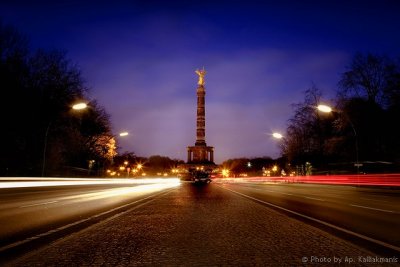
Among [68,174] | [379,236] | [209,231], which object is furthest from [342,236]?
[68,174]

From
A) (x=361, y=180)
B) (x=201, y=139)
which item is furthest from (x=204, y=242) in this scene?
(x=201, y=139)

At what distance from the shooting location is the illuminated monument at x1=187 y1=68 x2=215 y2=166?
5261 inches

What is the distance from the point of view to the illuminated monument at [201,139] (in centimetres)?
13362

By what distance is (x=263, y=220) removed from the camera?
9055 mm

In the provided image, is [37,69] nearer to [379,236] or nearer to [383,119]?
[383,119]

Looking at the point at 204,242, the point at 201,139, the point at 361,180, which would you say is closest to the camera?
the point at 204,242

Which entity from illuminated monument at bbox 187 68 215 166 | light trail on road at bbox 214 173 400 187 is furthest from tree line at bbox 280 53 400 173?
illuminated monument at bbox 187 68 215 166

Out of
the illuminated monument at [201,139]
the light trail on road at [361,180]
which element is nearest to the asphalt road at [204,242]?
the light trail on road at [361,180]

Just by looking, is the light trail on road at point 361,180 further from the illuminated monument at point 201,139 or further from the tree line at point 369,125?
the illuminated monument at point 201,139

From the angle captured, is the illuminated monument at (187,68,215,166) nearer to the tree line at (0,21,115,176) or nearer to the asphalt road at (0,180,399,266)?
the tree line at (0,21,115,176)

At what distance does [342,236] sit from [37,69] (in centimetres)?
4395

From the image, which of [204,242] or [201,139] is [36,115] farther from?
[201,139]

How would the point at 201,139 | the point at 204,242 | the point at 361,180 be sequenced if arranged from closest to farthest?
the point at 204,242 < the point at 361,180 < the point at 201,139

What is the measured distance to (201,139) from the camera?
135125 millimetres
